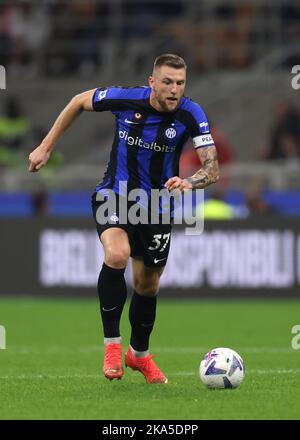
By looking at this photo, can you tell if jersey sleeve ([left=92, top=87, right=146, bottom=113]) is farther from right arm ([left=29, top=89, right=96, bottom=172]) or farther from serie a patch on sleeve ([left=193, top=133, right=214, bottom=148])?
serie a patch on sleeve ([left=193, top=133, right=214, bottom=148])

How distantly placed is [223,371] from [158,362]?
91.3 inches

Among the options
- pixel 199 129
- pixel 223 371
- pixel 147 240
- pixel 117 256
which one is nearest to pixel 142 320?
pixel 147 240

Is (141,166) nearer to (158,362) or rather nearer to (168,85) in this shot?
(168,85)

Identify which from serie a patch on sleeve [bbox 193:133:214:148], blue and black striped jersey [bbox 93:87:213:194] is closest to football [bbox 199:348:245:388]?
blue and black striped jersey [bbox 93:87:213:194]

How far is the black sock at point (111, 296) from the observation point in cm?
837

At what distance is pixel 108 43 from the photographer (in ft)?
71.8

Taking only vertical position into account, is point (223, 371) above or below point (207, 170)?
below

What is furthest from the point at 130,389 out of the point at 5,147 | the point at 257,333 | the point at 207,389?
the point at 5,147

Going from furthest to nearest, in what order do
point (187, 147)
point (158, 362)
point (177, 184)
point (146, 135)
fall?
point (187, 147)
point (158, 362)
point (146, 135)
point (177, 184)

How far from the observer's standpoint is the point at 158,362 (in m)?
10.3

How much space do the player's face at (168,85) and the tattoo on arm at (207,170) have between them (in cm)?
37

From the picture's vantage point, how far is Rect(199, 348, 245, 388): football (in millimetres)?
8055

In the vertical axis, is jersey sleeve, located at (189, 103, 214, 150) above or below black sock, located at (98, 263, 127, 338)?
above

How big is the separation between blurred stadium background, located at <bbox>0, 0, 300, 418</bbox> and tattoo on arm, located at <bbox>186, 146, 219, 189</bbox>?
6456 millimetres
